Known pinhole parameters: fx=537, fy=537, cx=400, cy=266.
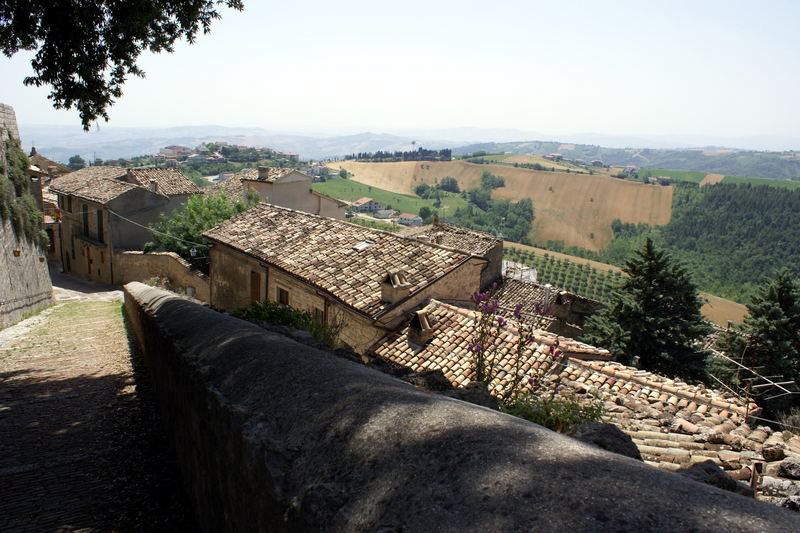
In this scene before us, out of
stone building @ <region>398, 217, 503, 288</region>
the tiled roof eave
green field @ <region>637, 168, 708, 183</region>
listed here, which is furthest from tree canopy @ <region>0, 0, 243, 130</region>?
green field @ <region>637, 168, 708, 183</region>

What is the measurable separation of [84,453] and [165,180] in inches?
1222

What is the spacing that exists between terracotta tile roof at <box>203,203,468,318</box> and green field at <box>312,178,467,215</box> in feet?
348

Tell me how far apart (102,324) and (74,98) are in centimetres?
633

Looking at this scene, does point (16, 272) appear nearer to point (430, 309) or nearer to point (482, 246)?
point (430, 309)

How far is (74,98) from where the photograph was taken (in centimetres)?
879

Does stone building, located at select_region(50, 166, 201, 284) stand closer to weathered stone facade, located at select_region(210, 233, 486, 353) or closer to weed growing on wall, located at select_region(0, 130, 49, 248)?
weed growing on wall, located at select_region(0, 130, 49, 248)

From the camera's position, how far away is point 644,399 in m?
8.50

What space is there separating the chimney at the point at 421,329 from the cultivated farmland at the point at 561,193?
119781 millimetres

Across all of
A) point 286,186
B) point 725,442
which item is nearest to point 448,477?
point 725,442

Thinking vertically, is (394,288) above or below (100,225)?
above

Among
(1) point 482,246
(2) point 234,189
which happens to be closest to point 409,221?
(2) point 234,189

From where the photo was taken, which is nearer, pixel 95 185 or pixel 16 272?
pixel 16 272

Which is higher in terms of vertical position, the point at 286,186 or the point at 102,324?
the point at 286,186

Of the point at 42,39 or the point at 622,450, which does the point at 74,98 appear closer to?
the point at 42,39
